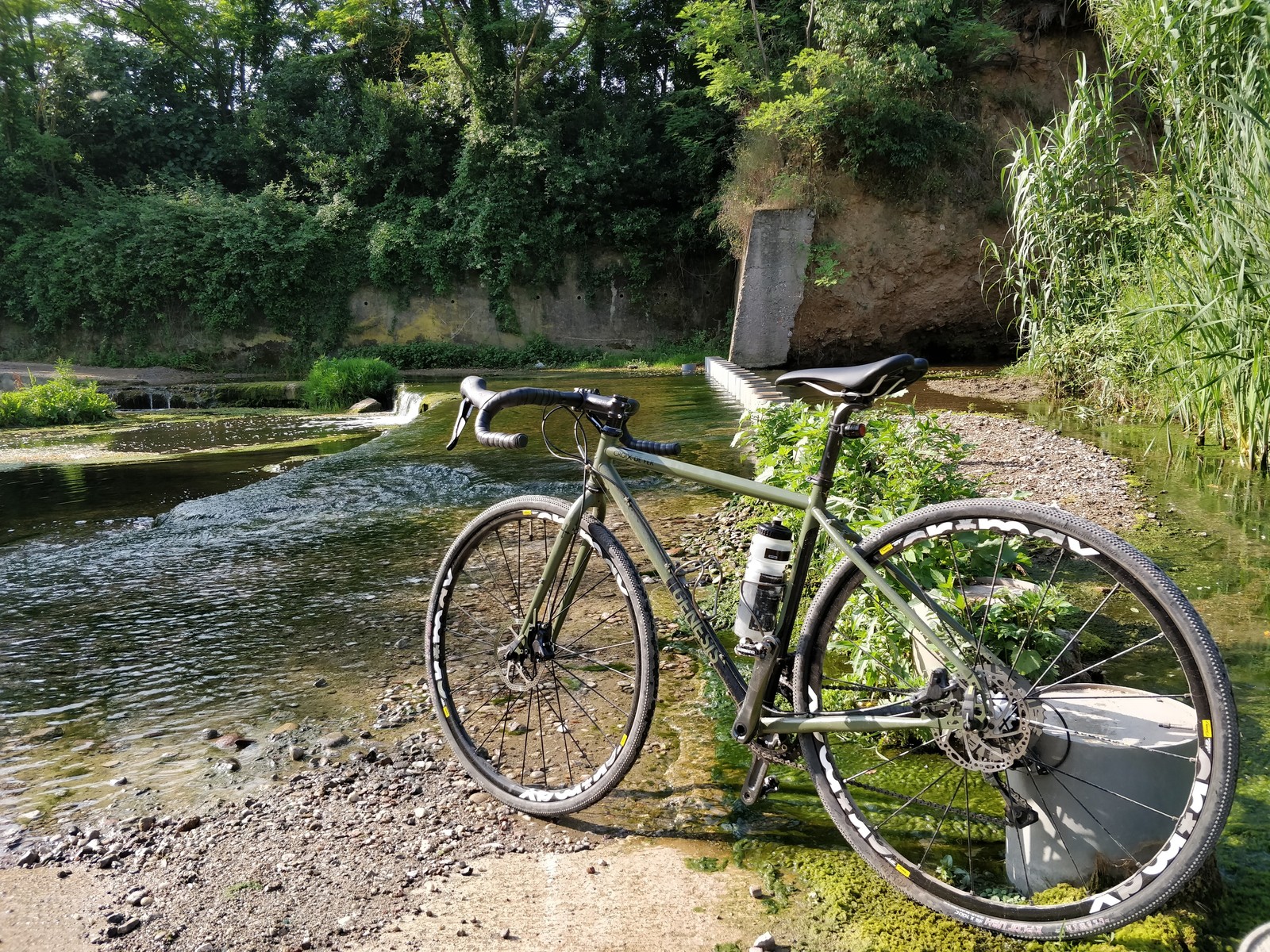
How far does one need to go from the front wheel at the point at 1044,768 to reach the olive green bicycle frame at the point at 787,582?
3 centimetres

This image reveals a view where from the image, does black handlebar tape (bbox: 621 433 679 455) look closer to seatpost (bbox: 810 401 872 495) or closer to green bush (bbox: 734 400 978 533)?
seatpost (bbox: 810 401 872 495)

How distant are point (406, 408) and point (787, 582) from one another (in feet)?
39.5

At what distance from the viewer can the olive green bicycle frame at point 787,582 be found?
1818 mm

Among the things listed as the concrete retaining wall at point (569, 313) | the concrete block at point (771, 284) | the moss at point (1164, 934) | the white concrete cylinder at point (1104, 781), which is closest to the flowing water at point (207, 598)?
the white concrete cylinder at point (1104, 781)

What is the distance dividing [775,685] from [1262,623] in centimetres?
225

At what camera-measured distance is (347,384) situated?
15.5 meters

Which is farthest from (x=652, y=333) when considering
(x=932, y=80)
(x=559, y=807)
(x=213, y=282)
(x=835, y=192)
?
(x=559, y=807)

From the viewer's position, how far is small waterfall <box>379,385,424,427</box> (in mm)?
12427

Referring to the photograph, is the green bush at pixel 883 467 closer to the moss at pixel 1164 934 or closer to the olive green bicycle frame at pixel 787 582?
the olive green bicycle frame at pixel 787 582

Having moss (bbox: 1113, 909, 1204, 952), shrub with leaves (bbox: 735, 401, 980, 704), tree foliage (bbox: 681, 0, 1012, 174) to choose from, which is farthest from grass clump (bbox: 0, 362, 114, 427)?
moss (bbox: 1113, 909, 1204, 952)

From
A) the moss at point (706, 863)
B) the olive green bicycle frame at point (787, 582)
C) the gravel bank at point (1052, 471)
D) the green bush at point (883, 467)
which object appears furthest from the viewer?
the gravel bank at point (1052, 471)

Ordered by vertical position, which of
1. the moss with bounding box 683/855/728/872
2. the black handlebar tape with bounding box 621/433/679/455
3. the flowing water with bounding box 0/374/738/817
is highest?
the black handlebar tape with bounding box 621/433/679/455

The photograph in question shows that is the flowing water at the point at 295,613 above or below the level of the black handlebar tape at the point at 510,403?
below

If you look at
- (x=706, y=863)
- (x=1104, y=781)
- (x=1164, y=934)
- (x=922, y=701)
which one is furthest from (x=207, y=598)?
(x=1164, y=934)
